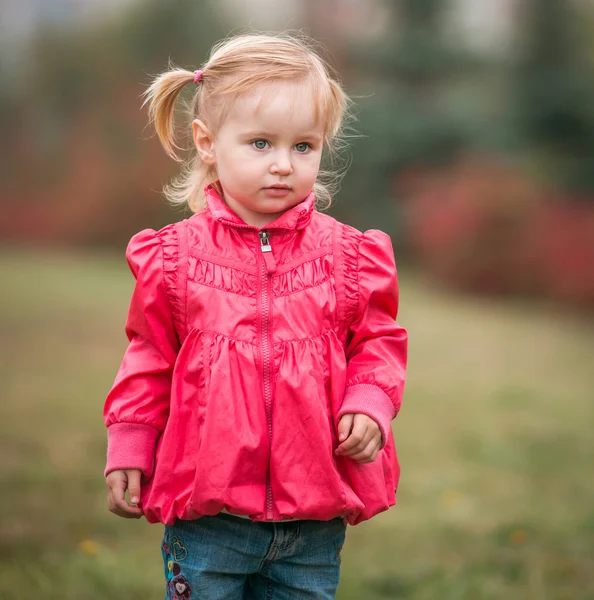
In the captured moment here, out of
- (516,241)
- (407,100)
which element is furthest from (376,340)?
(407,100)

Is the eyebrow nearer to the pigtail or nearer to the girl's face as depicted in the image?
the girl's face

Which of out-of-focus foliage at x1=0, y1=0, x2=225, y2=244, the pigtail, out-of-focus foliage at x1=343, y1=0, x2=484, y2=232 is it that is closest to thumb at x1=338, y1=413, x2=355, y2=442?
the pigtail

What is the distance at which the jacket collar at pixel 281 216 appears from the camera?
→ 174cm

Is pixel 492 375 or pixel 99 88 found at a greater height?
pixel 99 88

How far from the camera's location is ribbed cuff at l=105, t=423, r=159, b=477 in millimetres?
1732

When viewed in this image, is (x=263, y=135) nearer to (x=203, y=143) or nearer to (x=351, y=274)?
(x=203, y=143)

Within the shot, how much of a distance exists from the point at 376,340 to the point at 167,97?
0.67m

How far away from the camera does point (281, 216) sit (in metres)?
1.75

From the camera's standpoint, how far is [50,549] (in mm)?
2986

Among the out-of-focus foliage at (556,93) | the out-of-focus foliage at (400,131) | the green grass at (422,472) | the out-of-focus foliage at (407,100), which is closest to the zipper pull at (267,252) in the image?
the green grass at (422,472)

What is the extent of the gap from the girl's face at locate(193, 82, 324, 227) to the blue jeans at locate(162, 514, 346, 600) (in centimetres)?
63

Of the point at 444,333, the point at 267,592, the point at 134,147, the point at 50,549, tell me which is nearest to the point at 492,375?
the point at 444,333

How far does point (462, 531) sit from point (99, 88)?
774cm

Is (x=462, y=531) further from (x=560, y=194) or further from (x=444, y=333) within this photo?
(x=560, y=194)
